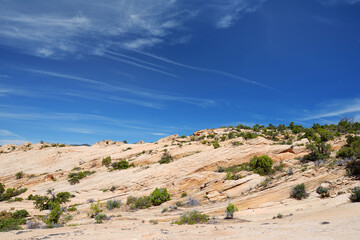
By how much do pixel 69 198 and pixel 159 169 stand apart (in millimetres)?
10954

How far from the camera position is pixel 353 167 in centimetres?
1574

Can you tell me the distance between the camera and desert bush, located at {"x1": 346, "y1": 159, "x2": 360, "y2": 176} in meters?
15.5

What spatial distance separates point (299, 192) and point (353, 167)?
4.55m

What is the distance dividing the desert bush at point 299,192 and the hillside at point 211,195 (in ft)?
1.34

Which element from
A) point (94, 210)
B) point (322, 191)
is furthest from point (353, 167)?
point (94, 210)

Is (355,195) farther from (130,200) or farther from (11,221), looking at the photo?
(11,221)

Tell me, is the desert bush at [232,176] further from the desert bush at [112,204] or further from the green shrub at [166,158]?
the desert bush at [112,204]

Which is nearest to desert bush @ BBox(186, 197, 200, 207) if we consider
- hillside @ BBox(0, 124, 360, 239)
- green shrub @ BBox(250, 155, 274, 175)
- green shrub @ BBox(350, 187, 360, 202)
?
hillside @ BBox(0, 124, 360, 239)

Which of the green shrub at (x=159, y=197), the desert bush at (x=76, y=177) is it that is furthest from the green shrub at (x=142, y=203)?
the desert bush at (x=76, y=177)

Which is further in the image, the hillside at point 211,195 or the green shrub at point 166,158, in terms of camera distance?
the green shrub at point 166,158

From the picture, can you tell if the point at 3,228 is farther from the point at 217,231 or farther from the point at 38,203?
the point at 217,231

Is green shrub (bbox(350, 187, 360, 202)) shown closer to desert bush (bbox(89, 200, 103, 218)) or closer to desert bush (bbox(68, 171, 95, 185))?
desert bush (bbox(89, 200, 103, 218))

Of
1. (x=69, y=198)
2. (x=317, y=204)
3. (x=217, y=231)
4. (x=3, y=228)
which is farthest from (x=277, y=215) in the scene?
(x=69, y=198)

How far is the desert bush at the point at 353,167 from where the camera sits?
15477 mm
